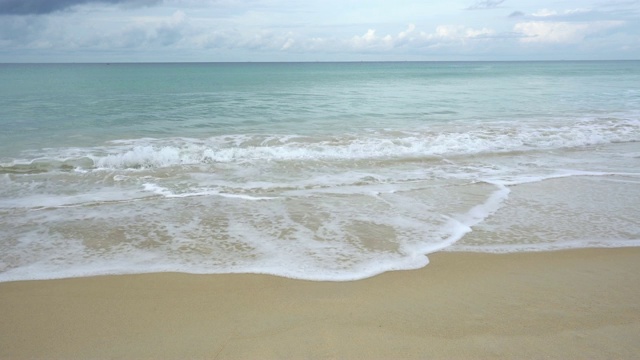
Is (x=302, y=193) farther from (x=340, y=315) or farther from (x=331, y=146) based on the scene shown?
(x=331, y=146)

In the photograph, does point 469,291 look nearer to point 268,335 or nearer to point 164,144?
point 268,335

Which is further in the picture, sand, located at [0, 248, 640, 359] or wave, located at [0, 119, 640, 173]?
wave, located at [0, 119, 640, 173]

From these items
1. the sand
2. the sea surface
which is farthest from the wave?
the sand

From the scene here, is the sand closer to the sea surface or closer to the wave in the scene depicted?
the sea surface

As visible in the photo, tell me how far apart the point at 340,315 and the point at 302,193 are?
449 cm

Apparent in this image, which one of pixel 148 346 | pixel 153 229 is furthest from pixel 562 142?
pixel 148 346

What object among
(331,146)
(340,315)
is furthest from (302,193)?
(331,146)

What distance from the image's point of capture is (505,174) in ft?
32.3

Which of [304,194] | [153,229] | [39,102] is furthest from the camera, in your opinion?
[39,102]

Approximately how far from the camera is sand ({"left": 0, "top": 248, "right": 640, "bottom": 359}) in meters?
3.44

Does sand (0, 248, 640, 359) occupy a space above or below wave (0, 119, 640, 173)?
below

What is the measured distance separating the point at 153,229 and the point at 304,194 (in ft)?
9.50

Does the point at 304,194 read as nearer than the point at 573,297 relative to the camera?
No

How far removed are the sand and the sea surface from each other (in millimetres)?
397
